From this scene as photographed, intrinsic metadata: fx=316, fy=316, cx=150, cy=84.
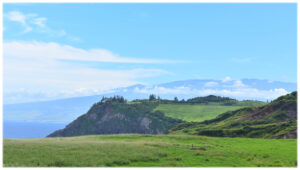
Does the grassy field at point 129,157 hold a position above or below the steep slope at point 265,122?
below

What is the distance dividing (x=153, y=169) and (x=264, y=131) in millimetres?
104972

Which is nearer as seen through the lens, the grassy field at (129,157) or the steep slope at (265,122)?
the grassy field at (129,157)

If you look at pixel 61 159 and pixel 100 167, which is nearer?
pixel 100 167

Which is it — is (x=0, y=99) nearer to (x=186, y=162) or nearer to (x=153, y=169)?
(x=153, y=169)

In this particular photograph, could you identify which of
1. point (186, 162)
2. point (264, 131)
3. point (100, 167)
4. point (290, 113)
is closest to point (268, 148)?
point (186, 162)

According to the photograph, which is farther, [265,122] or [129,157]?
[265,122]

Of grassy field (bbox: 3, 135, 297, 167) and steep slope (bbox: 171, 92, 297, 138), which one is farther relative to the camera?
steep slope (bbox: 171, 92, 297, 138)

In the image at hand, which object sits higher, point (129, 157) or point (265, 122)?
point (265, 122)

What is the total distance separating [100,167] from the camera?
126 feet

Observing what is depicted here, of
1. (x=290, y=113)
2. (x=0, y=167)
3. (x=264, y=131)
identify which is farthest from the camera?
(x=290, y=113)

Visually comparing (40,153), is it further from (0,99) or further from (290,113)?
(290,113)

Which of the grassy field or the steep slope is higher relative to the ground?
the steep slope

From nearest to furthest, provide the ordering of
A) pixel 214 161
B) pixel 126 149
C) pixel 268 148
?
pixel 214 161 → pixel 126 149 → pixel 268 148

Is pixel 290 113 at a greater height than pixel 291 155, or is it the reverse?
pixel 290 113
